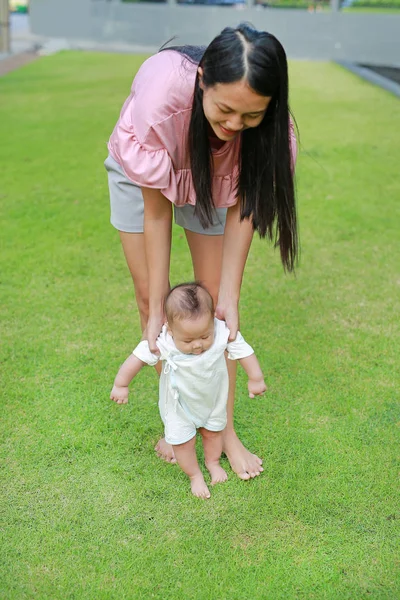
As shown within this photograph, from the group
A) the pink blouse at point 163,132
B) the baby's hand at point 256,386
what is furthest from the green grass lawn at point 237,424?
the pink blouse at point 163,132

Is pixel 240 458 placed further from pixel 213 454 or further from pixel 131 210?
pixel 131 210

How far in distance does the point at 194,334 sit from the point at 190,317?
2.2 inches

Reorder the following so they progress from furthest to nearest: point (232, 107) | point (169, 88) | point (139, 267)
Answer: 1. point (139, 267)
2. point (169, 88)
3. point (232, 107)

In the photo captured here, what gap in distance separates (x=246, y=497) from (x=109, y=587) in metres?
0.58

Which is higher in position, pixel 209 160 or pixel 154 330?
pixel 209 160

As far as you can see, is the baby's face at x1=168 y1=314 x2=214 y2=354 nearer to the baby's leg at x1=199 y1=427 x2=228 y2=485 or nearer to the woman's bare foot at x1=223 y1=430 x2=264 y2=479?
the baby's leg at x1=199 y1=427 x2=228 y2=485

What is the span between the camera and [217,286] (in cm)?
253

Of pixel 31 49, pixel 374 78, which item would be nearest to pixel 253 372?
pixel 374 78

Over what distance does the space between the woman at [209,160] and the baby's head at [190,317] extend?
0.13 m

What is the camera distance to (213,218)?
2363 mm

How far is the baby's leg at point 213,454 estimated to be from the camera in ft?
7.92

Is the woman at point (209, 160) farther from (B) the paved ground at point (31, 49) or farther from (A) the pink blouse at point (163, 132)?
(B) the paved ground at point (31, 49)

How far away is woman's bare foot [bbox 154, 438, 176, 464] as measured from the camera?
2.54 metres

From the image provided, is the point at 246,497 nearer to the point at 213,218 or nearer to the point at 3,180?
the point at 213,218
